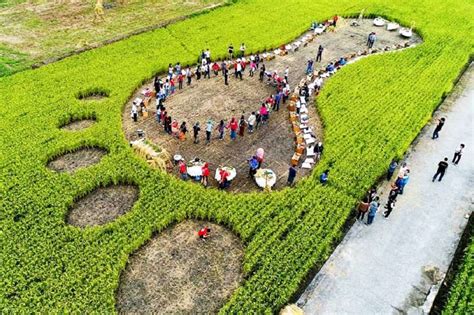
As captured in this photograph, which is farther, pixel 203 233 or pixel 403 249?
pixel 403 249

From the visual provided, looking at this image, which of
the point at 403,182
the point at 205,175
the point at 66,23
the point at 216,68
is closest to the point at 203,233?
the point at 205,175

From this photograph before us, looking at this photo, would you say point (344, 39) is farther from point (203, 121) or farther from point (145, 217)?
point (145, 217)

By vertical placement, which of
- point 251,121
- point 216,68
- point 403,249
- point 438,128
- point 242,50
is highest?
point 242,50

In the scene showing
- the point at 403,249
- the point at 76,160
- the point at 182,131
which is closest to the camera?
the point at 403,249

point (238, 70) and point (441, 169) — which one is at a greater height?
point (238, 70)

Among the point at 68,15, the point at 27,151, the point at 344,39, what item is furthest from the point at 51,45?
the point at 344,39

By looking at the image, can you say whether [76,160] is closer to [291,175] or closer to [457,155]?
[291,175]
